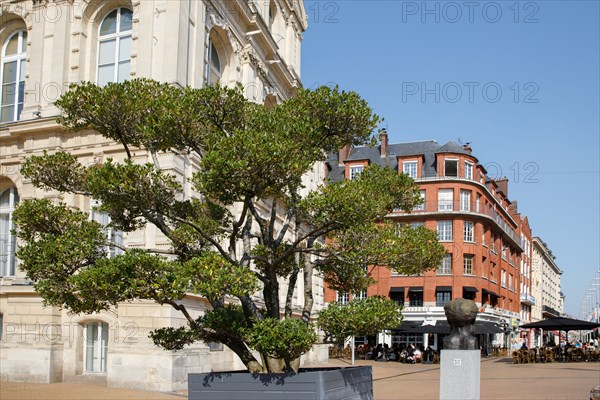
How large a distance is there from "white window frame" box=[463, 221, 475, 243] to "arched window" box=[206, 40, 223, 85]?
35.0 metres

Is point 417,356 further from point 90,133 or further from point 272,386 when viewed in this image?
point 272,386

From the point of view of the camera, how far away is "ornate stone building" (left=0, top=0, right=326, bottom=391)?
1988 centimetres

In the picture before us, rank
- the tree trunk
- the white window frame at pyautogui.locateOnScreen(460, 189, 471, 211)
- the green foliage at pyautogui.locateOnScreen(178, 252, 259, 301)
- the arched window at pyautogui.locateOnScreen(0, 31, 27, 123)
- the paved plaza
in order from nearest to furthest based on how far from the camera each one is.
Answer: the green foliage at pyautogui.locateOnScreen(178, 252, 259, 301), the tree trunk, the paved plaza, the arched window at pyautogui.locateOnScreen(0, 31, 27, 123), the white window frame at pyautogui.locateOnScreen(460, 189, 471, 211)

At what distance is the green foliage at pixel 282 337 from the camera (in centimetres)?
1015

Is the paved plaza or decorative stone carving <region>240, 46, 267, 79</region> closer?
the paved plaza

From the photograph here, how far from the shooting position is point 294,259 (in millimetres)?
13109

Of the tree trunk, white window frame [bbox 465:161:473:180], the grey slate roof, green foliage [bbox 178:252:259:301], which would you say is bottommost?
the tree trunk

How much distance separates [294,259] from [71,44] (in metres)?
13.7

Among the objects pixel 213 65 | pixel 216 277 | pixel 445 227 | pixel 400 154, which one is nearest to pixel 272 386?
pixel 216 277

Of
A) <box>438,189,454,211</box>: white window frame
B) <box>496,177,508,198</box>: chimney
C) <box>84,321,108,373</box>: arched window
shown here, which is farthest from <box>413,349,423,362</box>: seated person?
<box>496,177,508,198</box>: chimney

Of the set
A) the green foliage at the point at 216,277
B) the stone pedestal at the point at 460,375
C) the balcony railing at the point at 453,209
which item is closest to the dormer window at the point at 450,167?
the balcony railing at the point at 453,209

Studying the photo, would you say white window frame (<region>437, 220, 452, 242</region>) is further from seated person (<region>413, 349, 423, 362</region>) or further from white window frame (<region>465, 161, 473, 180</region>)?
seated person (<region>413, 349, 423, 362</region>)

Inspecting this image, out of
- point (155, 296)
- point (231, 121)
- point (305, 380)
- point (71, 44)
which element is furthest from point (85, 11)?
point (305, 380)
